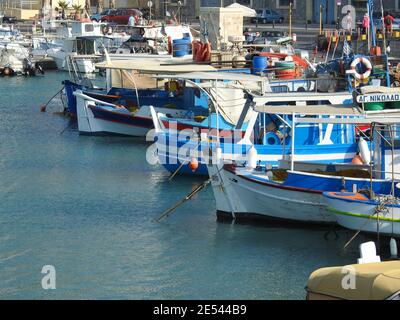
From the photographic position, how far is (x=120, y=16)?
7975 cm

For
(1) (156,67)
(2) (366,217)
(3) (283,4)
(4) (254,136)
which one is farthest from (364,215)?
(3) (283,4)

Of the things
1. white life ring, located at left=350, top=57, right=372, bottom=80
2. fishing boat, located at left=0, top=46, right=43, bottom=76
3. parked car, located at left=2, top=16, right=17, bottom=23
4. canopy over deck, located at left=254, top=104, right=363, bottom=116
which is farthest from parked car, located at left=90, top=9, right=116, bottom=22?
canopy over deck, located at left=254, top=104, right=363, bottom=116

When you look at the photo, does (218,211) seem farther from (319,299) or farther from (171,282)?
(319,299)

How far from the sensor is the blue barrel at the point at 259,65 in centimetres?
3391

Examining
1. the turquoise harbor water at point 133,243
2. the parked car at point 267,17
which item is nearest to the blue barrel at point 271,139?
the turquoise harbor water at point 133,243

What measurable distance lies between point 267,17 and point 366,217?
5542 centimetres

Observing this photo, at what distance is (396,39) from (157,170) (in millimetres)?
26918

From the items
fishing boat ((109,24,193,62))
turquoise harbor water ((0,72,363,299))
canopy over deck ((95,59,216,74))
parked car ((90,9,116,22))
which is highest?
canopy over deck ((95,59,216,74))

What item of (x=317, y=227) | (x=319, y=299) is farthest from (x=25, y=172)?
(x=319, y=299)

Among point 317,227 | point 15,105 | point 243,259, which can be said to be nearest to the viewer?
point 243,259

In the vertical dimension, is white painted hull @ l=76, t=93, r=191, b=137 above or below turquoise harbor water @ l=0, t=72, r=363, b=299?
above

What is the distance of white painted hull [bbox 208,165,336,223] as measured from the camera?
947 inches

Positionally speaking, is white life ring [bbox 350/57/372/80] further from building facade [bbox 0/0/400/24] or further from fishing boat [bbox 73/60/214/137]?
building facade [bbox 0/0/400/24]

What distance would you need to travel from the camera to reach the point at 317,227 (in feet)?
80.0
